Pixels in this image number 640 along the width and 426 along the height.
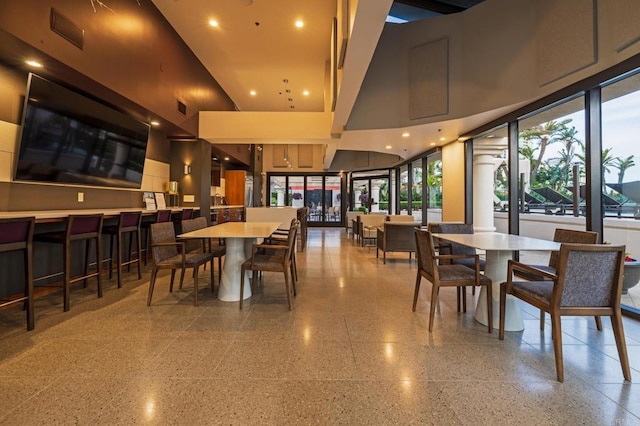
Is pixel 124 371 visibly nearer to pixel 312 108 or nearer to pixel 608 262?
pixel 608 262

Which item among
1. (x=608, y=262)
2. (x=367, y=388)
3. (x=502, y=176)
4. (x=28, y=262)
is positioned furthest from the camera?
(x=502, y=176)

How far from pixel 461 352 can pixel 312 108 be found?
929 cm

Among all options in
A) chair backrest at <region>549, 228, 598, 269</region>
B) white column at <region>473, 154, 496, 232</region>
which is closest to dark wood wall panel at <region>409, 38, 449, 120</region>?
white column at <region>473, 154, 496, 232</region>

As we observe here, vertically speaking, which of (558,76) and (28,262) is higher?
(558,76)

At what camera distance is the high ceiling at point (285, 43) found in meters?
4.79

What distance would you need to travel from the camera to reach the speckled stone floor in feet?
5.30

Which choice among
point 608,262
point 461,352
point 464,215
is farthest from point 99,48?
point 464,215

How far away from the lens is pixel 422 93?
17.0 feet

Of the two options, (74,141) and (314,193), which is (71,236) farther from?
(314,193)

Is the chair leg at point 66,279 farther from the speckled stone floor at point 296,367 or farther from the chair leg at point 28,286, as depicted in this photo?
the chair leg at point 28,286

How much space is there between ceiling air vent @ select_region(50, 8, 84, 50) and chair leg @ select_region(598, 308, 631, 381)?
5.76 meters

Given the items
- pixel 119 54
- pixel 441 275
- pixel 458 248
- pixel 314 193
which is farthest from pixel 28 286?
pixel 314 193

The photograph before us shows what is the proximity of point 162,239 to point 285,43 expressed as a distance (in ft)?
16.0

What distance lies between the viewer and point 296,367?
80.7 inches
